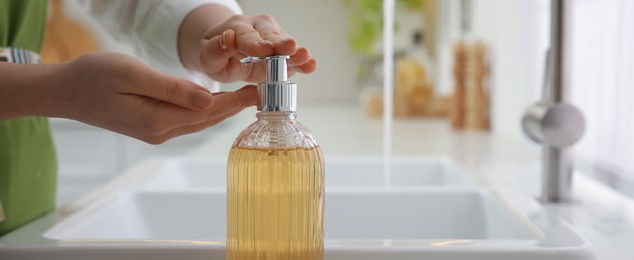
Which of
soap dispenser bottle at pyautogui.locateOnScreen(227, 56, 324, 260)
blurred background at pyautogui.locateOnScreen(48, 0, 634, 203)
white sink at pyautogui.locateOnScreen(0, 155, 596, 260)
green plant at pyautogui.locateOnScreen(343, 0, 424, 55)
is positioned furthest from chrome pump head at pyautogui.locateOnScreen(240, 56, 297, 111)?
green plant at pyautogui.locateOnScreen(343, 0, 424, 55)

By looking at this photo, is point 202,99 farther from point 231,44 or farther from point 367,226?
point 367,226

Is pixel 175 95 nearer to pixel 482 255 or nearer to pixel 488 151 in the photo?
pixel 482 255

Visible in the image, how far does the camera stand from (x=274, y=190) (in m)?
0.37

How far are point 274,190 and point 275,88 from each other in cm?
5

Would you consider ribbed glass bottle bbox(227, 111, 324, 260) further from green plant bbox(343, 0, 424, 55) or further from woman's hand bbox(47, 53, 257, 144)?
green plant bbox(343, 0, 424, 55)

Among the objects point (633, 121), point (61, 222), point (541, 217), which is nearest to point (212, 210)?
point (61, 222)

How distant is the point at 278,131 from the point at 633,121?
75 centimetres

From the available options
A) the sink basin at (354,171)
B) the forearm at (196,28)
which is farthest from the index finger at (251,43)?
the sink basin at (354,171)

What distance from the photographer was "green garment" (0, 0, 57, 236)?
1.72 feet

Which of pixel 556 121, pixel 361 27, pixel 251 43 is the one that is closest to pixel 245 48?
pixel 251 43

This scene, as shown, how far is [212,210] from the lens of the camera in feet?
2.45

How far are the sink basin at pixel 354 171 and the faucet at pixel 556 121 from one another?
1.23 ft

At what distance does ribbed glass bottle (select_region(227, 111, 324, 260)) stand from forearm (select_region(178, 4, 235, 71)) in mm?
179

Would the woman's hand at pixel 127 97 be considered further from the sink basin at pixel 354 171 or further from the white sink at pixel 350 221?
the sink basin at pixel 354 171
